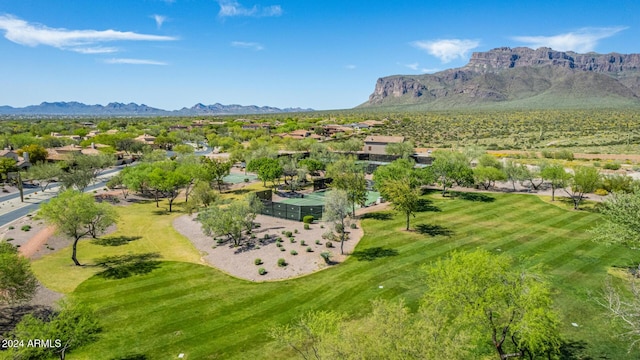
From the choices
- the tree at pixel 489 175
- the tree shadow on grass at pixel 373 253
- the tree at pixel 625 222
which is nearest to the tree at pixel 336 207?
the tree shadow on grass at pixel 373 253

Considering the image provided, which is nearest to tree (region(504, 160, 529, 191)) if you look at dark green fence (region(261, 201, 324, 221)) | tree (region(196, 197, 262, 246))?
dark green fence (region(261, 201, 324, 221))

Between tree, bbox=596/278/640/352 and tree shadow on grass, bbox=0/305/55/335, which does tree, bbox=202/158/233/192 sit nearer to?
tree shadow on grass, bbox=0/305/55/335

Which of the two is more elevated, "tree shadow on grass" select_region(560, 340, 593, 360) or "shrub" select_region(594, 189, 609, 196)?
"shrub" select_region(594, 189, 609, 196)

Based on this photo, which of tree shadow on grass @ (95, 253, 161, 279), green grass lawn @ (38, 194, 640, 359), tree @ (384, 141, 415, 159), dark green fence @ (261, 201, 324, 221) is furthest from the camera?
tree @ (384, 141, 415, 159)

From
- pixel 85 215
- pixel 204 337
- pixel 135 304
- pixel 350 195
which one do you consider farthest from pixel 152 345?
pixel 350 195

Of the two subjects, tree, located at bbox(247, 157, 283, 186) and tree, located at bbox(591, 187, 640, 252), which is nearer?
tree, located at bbox(591, 187, 640, 252)

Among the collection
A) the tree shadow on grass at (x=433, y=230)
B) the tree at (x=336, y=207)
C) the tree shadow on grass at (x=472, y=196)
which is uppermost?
the tree at (x=336, y=207)

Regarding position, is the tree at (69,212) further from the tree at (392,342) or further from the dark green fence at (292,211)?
the tree at (392,342)
